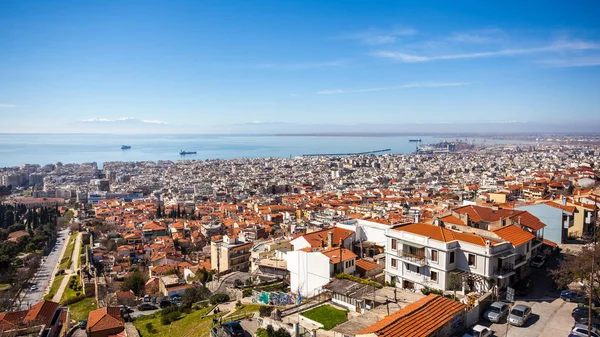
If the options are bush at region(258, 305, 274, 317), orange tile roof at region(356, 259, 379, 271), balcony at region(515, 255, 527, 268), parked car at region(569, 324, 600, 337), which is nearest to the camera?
parked car at region(569, 324, 600, 337)

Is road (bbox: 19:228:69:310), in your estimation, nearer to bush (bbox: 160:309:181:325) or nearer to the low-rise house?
the low-rise house

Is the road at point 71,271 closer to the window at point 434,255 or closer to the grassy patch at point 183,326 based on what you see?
the grassy patch at point 183,326

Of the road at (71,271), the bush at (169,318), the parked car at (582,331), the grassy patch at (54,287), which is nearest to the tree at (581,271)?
the parked car at (582,331)

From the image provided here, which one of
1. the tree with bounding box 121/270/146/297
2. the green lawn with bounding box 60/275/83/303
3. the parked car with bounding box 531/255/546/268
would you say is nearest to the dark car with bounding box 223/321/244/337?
the parked car with bounding box 531/255/546/268

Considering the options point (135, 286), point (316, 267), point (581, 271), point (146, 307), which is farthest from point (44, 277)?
point (581, 271)

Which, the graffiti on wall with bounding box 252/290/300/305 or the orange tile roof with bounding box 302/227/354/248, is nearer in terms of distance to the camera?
the graffiti on wall with bounding box 252/290/300/305

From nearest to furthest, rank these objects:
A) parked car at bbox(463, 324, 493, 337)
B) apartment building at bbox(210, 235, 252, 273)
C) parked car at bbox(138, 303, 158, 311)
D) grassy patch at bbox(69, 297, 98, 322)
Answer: parked car at bbox(463, 324, 493, 337), parked car at bbox(138, 303, 158, 311), grassy patch at bbox(69, 297, 98, 322), apartment building at bbox(210, 235, 252, 273)
